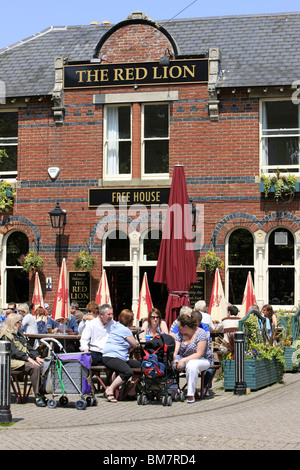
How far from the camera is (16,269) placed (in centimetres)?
2056

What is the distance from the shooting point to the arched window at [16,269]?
67.3ft

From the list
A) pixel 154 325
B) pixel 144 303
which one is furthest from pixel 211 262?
pixel 154 325

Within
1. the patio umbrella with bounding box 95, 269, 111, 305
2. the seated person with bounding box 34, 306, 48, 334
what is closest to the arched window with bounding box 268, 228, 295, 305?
the patio umbrella with bounding box 95, 269, 111, 305

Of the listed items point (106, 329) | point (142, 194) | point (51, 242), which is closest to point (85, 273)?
point (51, 242)

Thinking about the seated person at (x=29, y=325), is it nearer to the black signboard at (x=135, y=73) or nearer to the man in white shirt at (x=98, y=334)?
the man in white shirt at (x=98, y=334)

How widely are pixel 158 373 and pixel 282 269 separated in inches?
338

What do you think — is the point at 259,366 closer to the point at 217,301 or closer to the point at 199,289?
the point at 217,301

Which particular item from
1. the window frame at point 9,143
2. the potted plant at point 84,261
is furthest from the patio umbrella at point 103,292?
the window frame at point 9,143

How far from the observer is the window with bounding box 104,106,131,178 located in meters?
20.2

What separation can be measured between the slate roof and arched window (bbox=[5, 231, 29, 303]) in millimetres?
3789

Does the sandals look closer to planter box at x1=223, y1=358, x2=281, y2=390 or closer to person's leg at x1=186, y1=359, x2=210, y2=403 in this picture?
person's leg at x1=186, y1=359, x2=210, y2=403

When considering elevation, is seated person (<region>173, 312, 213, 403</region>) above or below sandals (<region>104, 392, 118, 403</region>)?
above

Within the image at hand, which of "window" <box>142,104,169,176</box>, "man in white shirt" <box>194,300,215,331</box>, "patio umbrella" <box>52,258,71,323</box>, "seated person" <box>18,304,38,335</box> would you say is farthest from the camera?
"window" <box>142,104,169,176</box>

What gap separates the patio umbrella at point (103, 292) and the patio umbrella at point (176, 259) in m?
4.24
